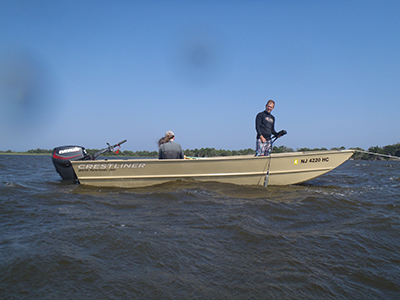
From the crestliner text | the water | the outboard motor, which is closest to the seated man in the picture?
the crestliner text

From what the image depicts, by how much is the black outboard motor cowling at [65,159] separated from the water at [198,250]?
8.64ft

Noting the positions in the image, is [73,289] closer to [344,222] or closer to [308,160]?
[344,222]

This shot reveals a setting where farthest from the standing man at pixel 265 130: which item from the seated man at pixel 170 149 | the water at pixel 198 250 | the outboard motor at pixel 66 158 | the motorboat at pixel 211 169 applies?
the outboard motor at pixel 66 158

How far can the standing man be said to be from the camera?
23.3 feet

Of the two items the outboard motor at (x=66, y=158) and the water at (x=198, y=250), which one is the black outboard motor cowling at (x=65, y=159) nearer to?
the outboard motor at (x=66, y=158)

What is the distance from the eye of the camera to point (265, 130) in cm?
716

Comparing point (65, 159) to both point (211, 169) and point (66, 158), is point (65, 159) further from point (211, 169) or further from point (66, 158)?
point (211, 169)

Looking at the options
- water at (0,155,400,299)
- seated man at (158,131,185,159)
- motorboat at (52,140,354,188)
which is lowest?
water at (0,155,400,299)

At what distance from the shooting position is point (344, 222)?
3.83 metres

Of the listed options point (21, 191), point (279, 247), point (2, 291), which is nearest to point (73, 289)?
point (2, 291)

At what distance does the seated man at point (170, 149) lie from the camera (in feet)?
22.5

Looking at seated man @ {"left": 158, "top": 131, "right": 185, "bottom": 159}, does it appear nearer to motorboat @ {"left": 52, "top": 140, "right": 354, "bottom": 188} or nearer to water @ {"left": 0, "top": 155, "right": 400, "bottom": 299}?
motorboat @ {"left": 52, "top": 140, "right": 354, "bottom": 188}

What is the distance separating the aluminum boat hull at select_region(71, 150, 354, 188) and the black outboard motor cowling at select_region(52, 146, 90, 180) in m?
0.67

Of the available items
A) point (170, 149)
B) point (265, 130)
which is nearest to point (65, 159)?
point (170, 149)
